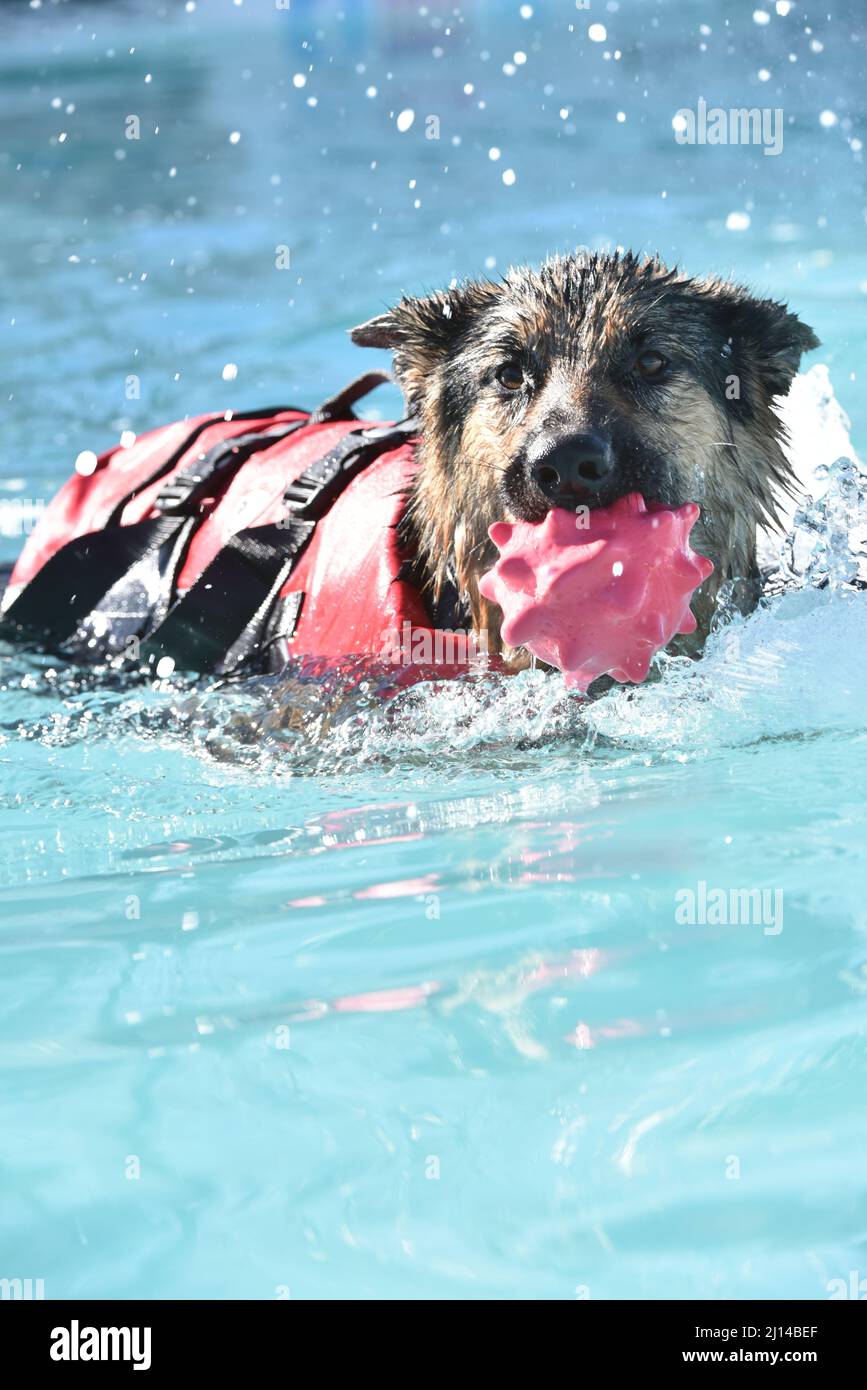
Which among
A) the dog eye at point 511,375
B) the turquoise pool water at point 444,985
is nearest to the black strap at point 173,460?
the turquoise pool water at point 444,985

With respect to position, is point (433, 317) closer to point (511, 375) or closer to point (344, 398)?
point (511, 375)

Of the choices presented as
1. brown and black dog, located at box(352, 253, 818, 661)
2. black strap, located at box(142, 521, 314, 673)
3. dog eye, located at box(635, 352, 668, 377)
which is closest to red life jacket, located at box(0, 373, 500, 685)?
black strap, located at box(142, 521, 314, 673)

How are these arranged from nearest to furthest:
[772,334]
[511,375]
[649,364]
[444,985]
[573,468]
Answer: [444,985]
[573,468]
[649,364]
[511,375]
[772,334]

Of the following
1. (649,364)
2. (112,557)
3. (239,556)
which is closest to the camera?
(649,364)

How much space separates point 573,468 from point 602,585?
31cm

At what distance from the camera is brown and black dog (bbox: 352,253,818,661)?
4059 mm

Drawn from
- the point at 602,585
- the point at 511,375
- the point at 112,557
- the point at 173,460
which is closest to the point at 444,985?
the point at 602,585

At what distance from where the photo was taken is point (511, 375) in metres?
4.35

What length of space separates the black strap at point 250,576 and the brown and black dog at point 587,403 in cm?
43

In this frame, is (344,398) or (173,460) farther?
(173,460)

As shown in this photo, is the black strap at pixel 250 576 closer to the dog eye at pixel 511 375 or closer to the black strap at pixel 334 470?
the black strap at pixel 334 470

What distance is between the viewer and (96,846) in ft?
12.5

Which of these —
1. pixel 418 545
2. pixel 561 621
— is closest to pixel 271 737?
pixel 418 545

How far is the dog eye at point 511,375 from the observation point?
4.32 metres
